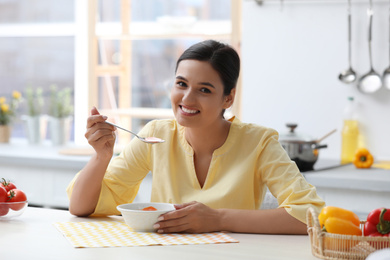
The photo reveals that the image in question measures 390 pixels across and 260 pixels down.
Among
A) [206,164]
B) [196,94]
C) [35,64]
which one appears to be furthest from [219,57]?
[35,64]

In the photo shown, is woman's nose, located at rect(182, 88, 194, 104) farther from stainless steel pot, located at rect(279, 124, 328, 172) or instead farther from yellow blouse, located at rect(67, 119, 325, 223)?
stainless steel pot, located at rect(279, 124, 328, 172)

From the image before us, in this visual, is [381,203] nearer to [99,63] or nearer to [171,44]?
[171,44]

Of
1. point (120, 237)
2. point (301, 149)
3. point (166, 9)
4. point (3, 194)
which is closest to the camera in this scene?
point (120, 237)

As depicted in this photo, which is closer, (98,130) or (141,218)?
(141,218)

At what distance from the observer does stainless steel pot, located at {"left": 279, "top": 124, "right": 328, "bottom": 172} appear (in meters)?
2.80

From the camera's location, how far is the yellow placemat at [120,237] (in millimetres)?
1513

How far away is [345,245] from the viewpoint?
→ 4.52 feet

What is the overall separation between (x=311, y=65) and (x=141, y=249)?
207 cm

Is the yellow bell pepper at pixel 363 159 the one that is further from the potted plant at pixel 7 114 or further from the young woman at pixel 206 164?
the potted plant at pixel 7 114

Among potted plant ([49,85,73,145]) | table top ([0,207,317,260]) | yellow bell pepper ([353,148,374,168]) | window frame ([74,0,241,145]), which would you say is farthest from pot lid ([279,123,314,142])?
potted plant ([49,85,73,145])

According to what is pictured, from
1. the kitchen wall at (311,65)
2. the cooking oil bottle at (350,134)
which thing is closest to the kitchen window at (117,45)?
the kitchen wall at (311,65)

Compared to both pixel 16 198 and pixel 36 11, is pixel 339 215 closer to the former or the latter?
pixel 16 198

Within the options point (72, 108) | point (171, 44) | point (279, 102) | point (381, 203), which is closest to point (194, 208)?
point (381, 203)

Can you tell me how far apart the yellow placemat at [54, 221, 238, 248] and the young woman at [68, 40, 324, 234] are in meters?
0.12
